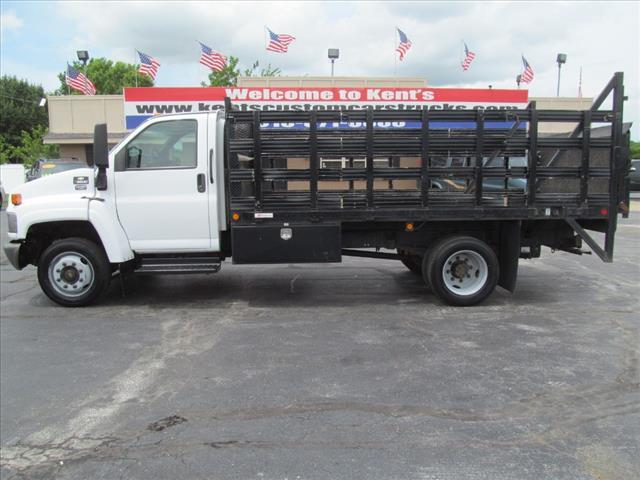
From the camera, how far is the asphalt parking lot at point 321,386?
319 cm

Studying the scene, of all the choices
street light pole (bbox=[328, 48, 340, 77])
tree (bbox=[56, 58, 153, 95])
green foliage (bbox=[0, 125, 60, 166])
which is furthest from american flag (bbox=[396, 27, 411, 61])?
tree (bbox=[56, 58, 153, 95])

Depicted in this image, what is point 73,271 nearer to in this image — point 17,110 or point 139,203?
point 139,203

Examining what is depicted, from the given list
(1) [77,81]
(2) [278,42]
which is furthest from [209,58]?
(1) [77,81]

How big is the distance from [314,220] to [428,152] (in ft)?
5.26

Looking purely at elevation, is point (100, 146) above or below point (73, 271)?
above

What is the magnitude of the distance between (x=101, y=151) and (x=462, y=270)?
464 centimetres

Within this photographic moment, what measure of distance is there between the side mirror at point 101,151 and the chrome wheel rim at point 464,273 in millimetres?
4321

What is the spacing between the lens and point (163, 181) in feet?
21.2

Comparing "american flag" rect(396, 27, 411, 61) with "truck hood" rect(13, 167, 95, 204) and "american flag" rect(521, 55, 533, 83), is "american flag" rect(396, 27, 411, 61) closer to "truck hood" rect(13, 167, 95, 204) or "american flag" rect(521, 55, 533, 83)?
"american flag" rect(521, 55, 533, 83)

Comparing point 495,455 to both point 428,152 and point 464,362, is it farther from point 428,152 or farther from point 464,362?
point 428,152

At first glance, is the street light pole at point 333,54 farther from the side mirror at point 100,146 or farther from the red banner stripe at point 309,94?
the side mirror at point 100,146

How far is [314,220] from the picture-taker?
21.3 ft

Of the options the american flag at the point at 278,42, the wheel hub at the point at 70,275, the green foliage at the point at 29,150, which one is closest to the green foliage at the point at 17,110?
the green foliage at the point at 29,150

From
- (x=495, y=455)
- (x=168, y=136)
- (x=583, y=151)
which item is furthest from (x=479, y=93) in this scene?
(x=495, y=455)
